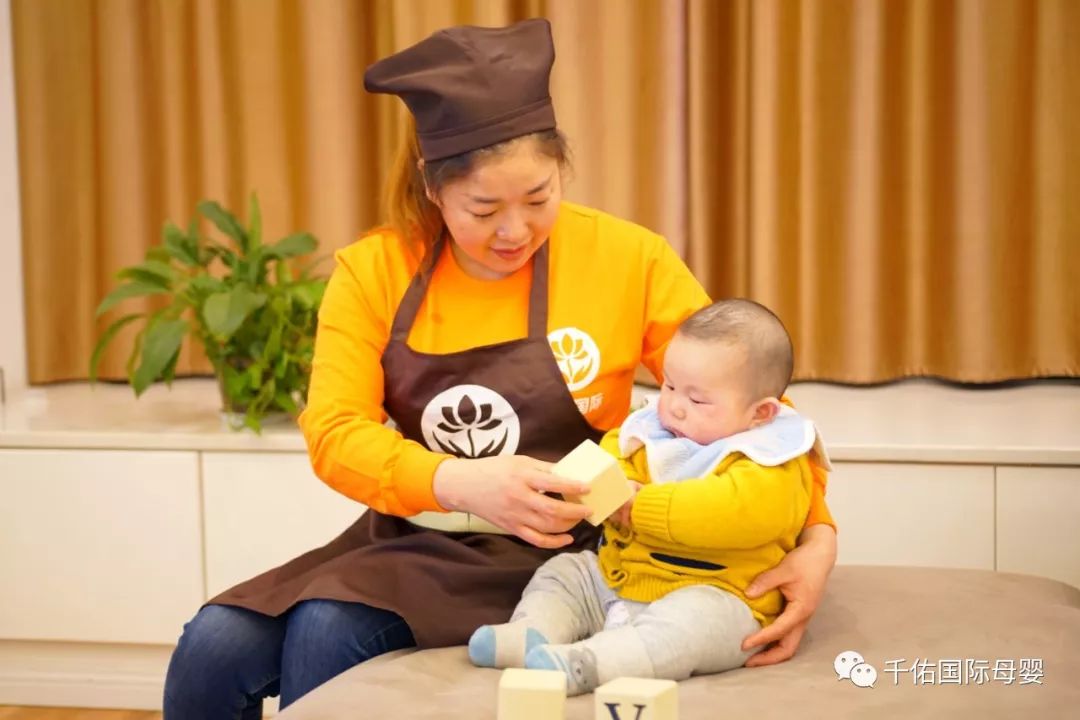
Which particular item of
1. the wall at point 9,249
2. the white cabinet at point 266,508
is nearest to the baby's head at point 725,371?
the white cabinet at point 266,508

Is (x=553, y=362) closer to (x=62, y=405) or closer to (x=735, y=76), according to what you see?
(x=735, y=76)

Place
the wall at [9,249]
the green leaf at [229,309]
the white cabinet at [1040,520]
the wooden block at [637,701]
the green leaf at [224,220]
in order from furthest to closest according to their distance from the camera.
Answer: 1. the wall at [9,249]
2. the green leaf at [224,220]
3. the green leaf at [229,309]
4. the white cabinet at [1040,520]
5. the wooden block at [637,701]

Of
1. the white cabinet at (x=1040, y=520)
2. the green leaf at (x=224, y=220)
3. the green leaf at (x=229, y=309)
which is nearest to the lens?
the white cabinet at (x=1040, y=520)

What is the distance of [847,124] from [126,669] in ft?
6.68

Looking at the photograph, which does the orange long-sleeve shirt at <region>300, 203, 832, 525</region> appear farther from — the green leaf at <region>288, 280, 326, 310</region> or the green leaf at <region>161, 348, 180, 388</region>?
the green leaf at <region>161, 348, 180, 388</region>

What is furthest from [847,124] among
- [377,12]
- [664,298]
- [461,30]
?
[461,30]

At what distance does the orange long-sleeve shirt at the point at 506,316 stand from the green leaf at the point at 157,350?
1144 millimetres

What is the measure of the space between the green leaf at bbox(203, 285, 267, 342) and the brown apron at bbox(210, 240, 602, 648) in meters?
1.00

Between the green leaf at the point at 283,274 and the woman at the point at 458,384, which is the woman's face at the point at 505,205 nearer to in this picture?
the woman at the point at 458,384

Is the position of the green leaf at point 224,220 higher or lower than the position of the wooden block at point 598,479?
higher

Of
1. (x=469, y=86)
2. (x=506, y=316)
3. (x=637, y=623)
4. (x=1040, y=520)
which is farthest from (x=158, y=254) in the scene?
(x=1040, y=520)

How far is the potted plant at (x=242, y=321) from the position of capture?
8.82 ft

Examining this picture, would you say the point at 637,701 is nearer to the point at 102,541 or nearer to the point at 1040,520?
the point at 1040,520

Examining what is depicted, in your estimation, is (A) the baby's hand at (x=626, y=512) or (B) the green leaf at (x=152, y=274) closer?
(A) the baby's hand at (x=626, y=512)
